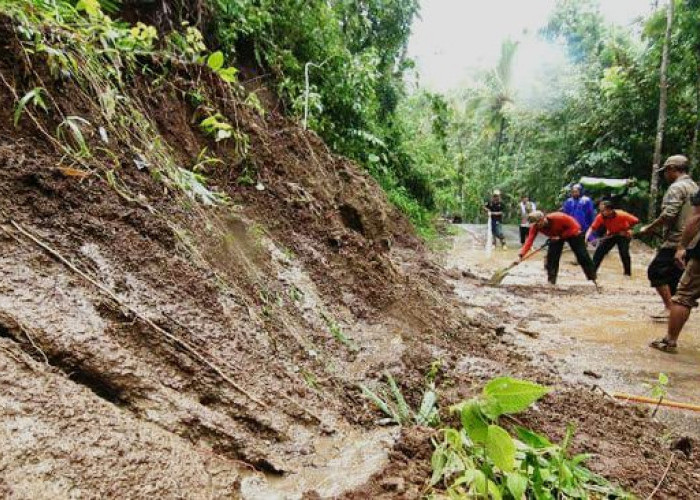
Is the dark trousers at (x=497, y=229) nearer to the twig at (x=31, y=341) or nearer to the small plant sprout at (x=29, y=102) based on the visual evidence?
the small plant sprout at (x=29, y=102)

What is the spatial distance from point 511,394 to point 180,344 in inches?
46.5

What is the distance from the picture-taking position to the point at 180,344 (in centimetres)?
177

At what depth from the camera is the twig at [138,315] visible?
1.72 m

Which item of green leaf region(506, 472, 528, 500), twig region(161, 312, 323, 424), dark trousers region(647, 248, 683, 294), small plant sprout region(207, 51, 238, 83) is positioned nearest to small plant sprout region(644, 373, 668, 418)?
green leaf region(506, 472, 528, 500)

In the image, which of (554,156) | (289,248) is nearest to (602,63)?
(554,156)

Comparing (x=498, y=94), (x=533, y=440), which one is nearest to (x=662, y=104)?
(x=533, y=440)

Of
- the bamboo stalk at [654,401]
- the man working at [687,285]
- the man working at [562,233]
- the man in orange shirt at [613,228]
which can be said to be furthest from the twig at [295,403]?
the man in orange shirt at [613,228]

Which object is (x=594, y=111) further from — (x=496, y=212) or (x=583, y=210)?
(x=583, y=210)

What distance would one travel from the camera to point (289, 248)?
11.0ft

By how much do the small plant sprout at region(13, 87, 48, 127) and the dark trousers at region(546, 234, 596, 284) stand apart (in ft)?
22.7

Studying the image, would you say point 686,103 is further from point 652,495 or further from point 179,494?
point 179,494

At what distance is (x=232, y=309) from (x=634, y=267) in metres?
10.1

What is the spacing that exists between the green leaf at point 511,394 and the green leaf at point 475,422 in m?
0.06

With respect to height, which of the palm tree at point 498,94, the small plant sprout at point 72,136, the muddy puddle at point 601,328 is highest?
the palm tree at point 498,94
